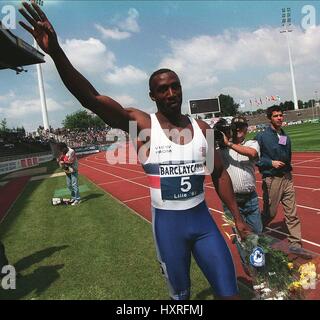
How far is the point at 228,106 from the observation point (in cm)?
13112

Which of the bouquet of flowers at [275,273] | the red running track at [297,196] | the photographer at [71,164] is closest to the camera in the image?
the bouquet of flowers at [275,273]

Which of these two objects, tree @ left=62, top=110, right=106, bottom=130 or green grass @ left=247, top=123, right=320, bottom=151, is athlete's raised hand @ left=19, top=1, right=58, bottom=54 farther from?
tree @ left=62, top=110, right=106, bottom=130

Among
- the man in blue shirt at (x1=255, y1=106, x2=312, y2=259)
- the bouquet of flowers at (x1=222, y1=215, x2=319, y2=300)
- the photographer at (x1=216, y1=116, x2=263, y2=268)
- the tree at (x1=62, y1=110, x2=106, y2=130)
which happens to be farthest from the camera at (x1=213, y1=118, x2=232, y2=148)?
the tree at (x1=62, y1=110, x2=106, y2=130)

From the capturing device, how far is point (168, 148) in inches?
120

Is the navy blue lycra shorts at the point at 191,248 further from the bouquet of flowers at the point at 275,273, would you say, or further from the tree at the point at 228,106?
the tree at the point at 228,106

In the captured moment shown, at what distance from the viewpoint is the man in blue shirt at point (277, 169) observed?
19.5ft

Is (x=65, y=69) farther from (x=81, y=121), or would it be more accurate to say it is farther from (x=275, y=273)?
(x=81, y=121)

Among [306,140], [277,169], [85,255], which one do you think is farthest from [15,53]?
[277,169]

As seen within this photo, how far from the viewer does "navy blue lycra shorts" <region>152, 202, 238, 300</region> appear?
302 cm

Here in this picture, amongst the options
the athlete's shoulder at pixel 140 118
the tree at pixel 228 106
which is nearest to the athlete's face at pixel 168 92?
the athlete's shoulder at pixel 140 118

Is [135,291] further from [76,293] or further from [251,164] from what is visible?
[251,164]

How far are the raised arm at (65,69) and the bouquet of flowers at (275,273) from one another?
5.54 feet

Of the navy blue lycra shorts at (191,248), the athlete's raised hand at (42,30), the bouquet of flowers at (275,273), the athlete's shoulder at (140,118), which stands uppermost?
the athlete's raised hand at (42,30)
